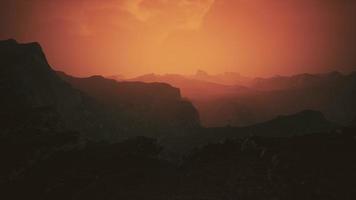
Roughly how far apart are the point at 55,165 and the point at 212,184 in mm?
26659

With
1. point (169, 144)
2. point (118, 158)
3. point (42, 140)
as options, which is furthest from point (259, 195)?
point (169, 144)

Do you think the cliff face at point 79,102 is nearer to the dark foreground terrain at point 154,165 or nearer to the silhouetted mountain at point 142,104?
the silhouetted mountain at point 142,104

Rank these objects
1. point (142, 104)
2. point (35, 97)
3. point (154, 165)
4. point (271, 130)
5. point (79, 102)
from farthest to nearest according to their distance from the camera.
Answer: point (142, 104)
point (79, 102)
point (271, 130)
point (35, 97)
point (154, 165)

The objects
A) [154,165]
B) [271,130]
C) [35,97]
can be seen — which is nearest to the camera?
[154,165]

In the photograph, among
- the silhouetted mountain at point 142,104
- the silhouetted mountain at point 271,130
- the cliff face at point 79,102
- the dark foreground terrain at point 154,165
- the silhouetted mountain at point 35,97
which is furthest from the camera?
the silhouetted mountain at point 142,104

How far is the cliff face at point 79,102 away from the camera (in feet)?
253

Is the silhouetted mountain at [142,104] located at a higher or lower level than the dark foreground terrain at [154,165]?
higher

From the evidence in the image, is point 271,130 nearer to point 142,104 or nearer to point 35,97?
point 142,104

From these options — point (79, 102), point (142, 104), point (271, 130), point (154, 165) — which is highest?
point (142, 104)

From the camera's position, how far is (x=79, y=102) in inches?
5098

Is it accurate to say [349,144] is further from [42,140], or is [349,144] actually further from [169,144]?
[169,144]

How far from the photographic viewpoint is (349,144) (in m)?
58.8

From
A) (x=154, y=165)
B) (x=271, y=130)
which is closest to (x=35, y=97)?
(x=154, y=165)

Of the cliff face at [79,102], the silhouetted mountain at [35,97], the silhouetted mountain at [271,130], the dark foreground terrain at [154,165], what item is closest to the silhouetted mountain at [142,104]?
the cliff face at [79,102]
